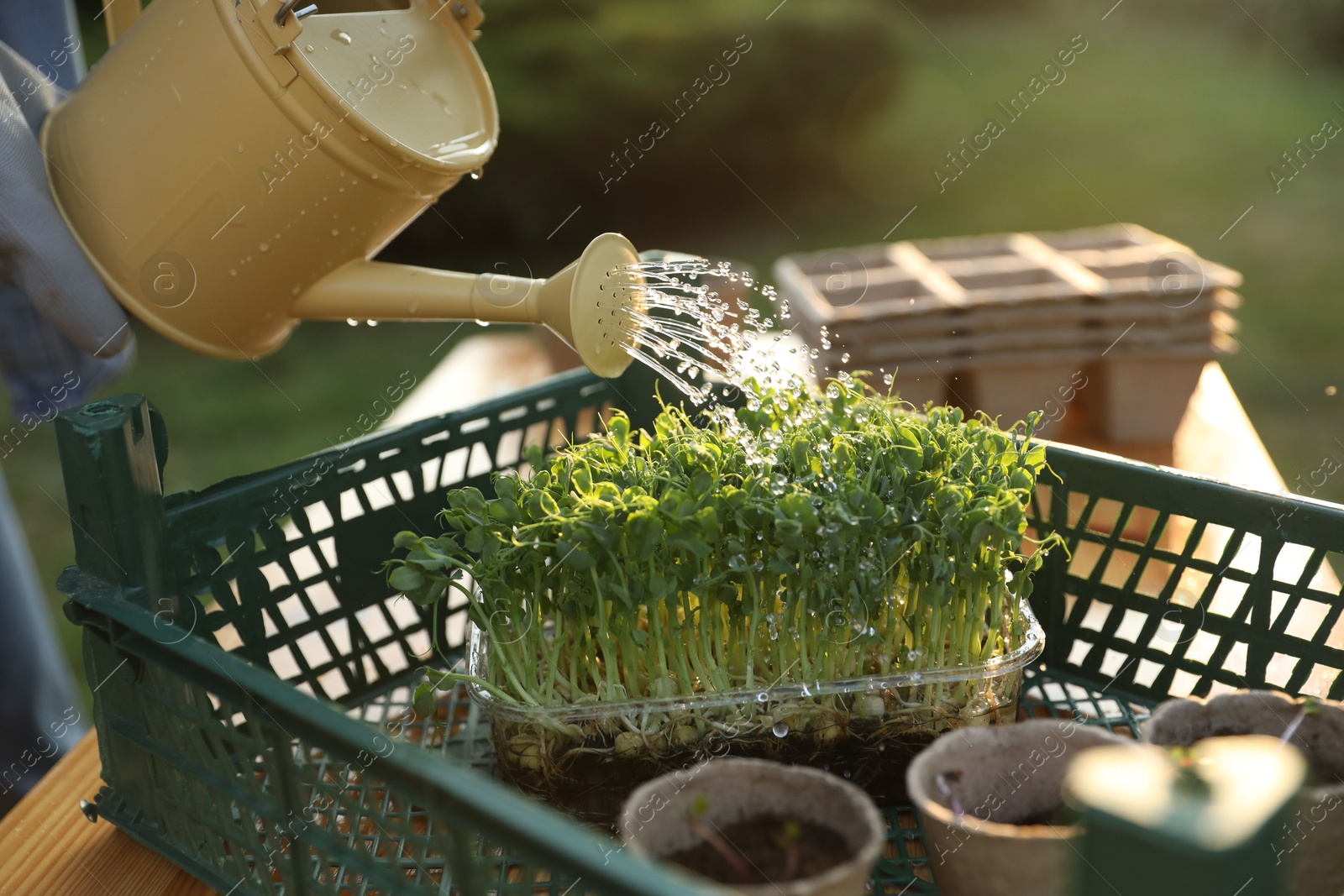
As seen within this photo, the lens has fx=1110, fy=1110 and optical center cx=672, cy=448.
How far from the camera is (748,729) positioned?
83 centimetres

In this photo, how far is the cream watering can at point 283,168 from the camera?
0.73 m

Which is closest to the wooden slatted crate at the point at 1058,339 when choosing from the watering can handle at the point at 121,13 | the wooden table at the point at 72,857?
the watering can handle at the point at 121,13

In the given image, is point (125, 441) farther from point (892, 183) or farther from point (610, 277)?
point (892, 183)

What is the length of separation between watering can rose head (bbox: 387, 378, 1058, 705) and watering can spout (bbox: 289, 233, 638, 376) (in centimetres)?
12

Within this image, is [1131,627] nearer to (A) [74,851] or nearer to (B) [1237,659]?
(B) [1237,659]

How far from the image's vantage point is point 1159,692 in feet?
3.15

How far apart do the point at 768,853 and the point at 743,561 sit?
0.23 meters

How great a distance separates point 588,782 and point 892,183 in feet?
15.2

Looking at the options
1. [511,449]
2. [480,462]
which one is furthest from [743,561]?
[511,449]

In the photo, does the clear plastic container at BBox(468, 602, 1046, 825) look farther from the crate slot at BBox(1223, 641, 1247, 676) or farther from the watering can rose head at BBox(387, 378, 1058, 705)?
the crate slot at BBox(1223, 641, 1247, 676)

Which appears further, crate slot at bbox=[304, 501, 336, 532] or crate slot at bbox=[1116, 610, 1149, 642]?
crate slot at bbox=[1116, 610, 1149, 642]

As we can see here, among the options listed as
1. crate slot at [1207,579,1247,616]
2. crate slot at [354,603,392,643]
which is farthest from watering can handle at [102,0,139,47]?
crate slot at [1207,579,1247,616]

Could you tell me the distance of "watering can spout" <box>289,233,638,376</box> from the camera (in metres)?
0.81

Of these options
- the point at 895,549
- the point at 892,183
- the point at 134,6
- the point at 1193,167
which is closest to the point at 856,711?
the point at 895,549
